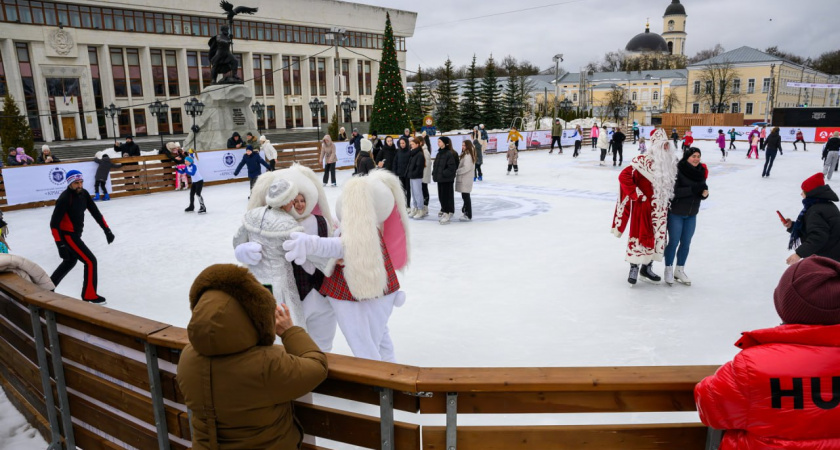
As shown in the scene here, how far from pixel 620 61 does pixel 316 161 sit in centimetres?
10409

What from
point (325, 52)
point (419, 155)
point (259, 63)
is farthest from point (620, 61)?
point (419, 155)

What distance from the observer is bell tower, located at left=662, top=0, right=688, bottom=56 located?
371 ft

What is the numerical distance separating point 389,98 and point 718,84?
182ft

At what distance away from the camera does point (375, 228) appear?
127 inches

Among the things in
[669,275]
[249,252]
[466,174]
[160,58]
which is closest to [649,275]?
[669,275]

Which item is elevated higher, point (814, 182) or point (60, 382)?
point (814, 182)

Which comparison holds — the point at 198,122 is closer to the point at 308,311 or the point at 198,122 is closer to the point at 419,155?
the point at 419,155

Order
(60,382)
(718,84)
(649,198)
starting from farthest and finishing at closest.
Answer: (718,84), (649,198), (60,382)

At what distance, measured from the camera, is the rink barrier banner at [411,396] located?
1696 mm

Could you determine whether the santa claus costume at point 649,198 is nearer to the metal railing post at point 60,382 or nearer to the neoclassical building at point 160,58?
the metal railing post at point 60,382

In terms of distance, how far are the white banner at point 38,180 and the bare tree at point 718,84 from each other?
6824 centimetres

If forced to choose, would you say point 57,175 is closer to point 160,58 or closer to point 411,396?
point 411,396

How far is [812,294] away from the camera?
1492 millimetres

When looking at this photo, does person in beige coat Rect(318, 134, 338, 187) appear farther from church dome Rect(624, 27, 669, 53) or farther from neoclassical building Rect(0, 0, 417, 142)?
church dome Rect(624, 27, 669, 53)
